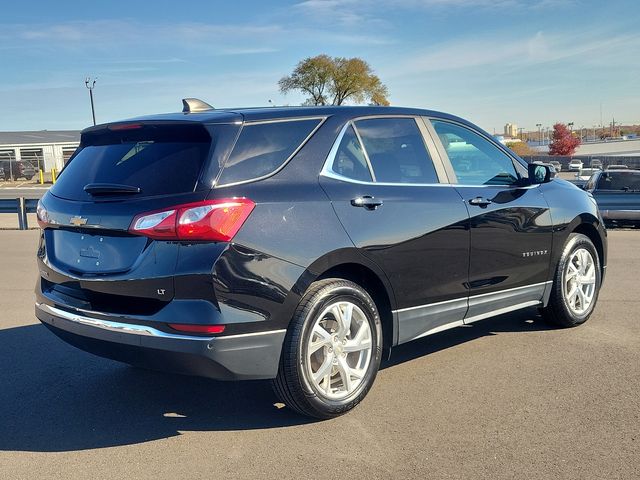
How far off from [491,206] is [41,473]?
3.49 metres

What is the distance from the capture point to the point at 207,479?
3291 mm

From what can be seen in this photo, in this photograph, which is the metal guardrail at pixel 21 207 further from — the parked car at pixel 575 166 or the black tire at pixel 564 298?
the parked car at pixel 575 166

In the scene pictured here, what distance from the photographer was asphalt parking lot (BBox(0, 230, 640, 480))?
11.2ft

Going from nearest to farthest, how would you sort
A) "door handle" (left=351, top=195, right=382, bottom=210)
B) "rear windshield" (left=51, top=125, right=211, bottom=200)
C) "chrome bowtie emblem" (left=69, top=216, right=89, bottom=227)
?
"rear windshield" (left=51, top=125, right=211, bottom=200), "chrome bowtie emblem" (left=69, top=216, right=89, bottom=227), "door handle" (left=351, top=195, right=382, bottom=210)

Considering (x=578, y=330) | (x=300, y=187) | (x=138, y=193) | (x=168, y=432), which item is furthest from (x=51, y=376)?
(x=578, y=330)

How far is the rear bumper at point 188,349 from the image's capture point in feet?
11.3

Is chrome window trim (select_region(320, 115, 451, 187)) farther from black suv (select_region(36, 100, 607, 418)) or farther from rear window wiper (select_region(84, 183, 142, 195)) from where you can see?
rear window wiper (select_region(84, 183, 142, 195))

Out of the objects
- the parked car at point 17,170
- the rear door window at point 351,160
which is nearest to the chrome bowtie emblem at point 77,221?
the rear door window at point 351,160

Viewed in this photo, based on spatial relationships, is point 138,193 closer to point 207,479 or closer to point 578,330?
point 207,479

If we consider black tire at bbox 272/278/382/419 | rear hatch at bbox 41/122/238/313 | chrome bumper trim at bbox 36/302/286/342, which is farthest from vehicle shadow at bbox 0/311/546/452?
rear hatch at bbox 41/122/238/313

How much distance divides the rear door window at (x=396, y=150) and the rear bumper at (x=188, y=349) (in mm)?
1406

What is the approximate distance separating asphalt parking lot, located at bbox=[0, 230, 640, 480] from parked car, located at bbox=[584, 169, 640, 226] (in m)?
10.0

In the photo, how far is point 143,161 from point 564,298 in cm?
381

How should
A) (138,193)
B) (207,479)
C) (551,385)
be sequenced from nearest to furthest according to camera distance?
(207,479)
(138,193)
(551,385)
